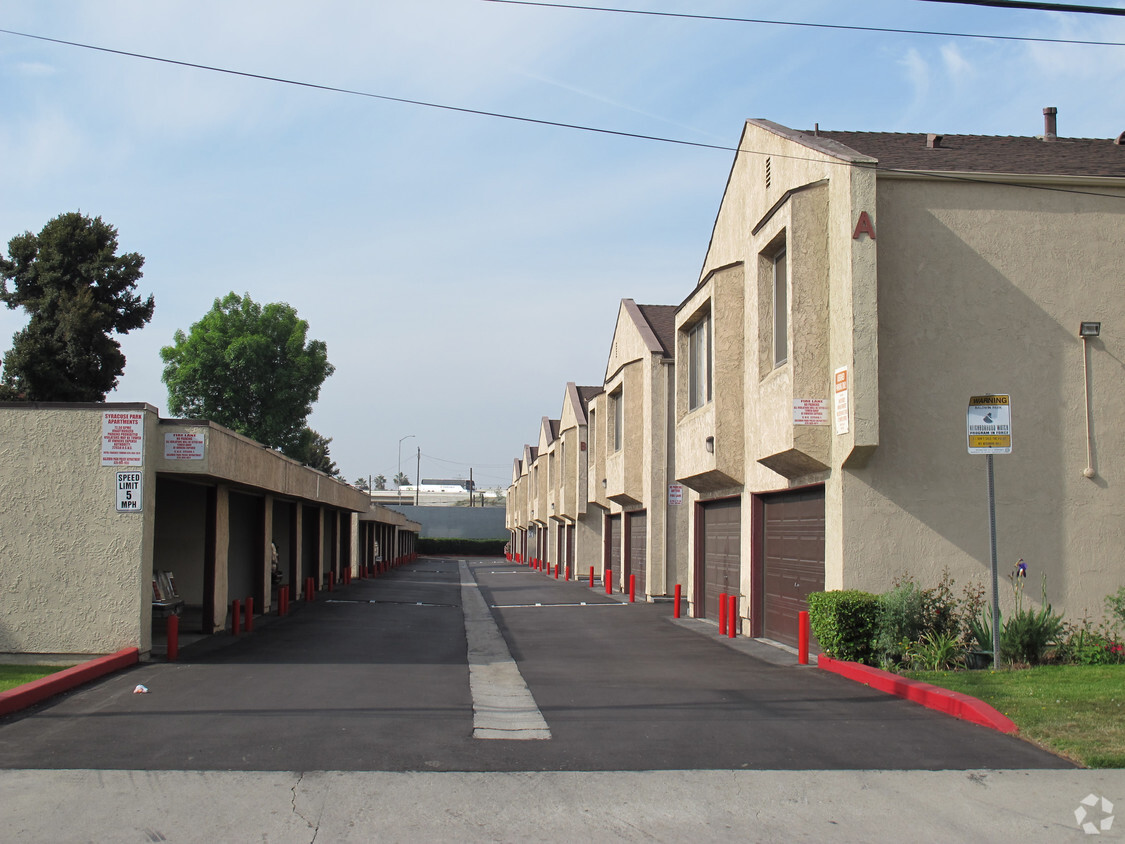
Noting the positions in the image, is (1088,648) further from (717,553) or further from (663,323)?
(663,323)

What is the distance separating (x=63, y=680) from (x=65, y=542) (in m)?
2.94

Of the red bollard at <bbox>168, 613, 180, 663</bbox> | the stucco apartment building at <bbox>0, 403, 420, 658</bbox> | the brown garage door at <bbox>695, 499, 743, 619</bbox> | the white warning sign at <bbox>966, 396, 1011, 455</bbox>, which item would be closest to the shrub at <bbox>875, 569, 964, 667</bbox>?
the white warning sign at <bbox>966, 396, 1011, 455</bbox>

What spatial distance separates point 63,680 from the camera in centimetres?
1095

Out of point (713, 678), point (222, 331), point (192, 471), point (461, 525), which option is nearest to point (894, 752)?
point (713, 678)

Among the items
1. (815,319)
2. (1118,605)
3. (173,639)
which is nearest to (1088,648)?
(1118,605)

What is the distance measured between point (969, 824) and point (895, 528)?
7.02 m

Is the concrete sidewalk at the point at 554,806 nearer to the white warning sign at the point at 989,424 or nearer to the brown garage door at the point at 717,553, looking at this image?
the white warning sign at the point at 989,424

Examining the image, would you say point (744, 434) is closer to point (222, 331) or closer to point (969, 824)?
point (969, 824)

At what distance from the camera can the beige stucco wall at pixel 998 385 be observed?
516 inches

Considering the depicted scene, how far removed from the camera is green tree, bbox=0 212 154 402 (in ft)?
116

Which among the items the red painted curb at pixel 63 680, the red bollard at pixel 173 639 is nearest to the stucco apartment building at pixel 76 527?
the red bollard at pixel 173 639

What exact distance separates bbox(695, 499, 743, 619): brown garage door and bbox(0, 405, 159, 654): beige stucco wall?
33.4ft

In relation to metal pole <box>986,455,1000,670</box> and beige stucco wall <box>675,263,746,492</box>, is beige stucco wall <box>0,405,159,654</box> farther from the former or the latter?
metal pole <box>986,455,1000,670</box>

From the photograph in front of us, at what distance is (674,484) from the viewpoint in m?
26.6
